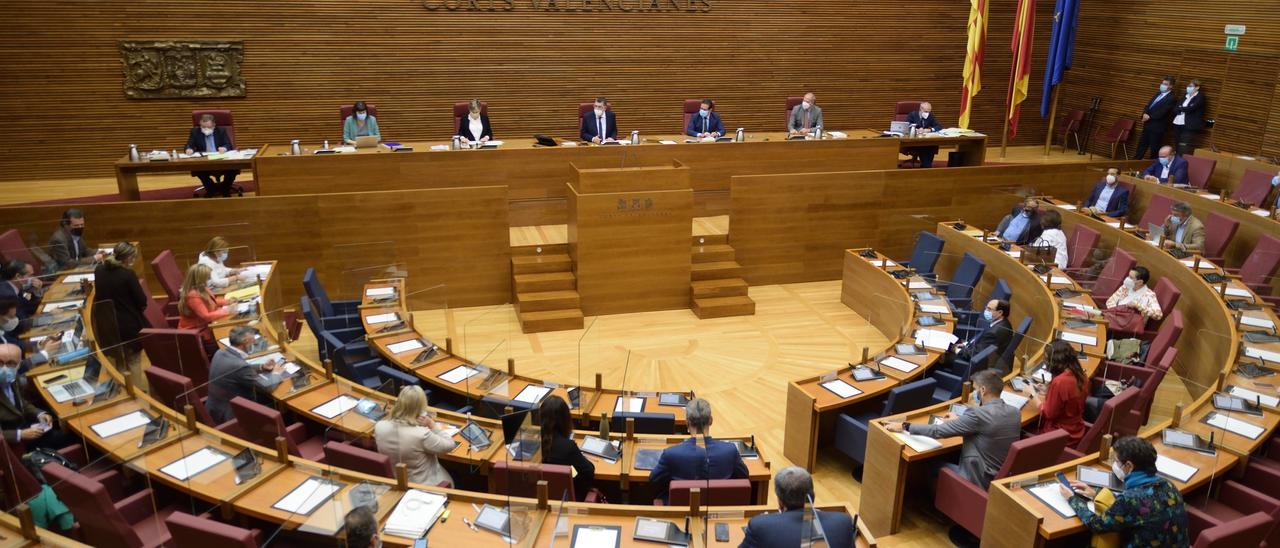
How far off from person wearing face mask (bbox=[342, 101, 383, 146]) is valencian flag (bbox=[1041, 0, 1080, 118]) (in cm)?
1117

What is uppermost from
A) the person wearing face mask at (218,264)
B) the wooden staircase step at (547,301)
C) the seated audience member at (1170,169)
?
the seated audience member at (1170,169)

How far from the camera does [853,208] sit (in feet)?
37.9

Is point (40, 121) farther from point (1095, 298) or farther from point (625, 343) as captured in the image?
point (1095, 298)

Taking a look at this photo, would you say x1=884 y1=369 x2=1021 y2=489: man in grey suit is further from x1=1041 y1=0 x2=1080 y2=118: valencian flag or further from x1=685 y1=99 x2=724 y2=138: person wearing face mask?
x1=1041 y1=0 x2=1080 y2=118: valencian flag

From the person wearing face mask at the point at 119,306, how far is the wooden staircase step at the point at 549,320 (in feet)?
12.7

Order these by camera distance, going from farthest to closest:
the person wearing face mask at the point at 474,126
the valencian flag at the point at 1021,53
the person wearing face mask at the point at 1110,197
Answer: the valencian flag at the point at 1021,53, the person wearing face mask at the point at 474,126, the person wearing face mask at the point at 1110,197

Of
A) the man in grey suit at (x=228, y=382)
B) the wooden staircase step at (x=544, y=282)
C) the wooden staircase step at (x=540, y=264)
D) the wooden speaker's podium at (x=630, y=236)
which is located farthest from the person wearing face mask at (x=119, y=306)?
the wooden speaker's podium at (x=630, y=236)

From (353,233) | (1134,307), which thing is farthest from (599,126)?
(1134,307)

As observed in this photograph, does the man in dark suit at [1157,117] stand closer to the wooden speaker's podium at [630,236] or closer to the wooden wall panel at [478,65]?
the wooden wall panel at [478,65]

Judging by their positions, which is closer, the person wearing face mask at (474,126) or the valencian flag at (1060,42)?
the person wearing face mask at (474,126)

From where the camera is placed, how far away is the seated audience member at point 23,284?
7.67 metres

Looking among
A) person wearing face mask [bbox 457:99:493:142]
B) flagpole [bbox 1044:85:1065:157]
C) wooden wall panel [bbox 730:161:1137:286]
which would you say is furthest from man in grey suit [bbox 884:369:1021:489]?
flagpole [bbox 1044:85:1065:157]

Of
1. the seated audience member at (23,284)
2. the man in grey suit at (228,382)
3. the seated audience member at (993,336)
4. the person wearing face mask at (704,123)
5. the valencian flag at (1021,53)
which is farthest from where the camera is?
the valencian flag at (1021,53)

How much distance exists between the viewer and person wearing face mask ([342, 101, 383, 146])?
1130cm
